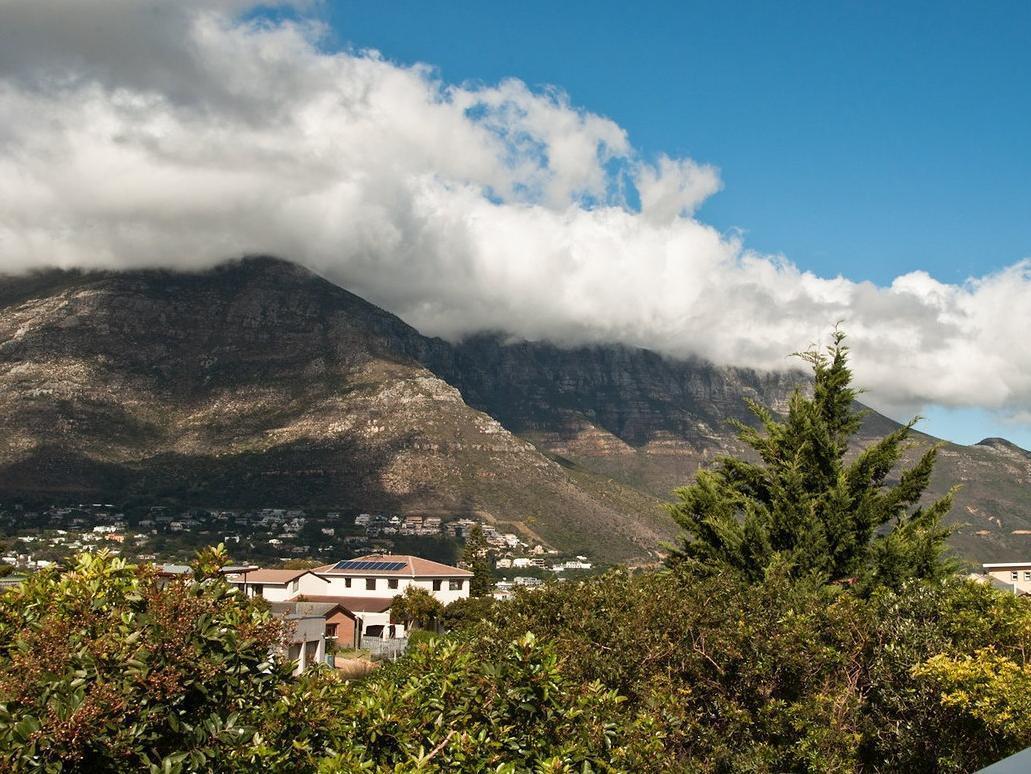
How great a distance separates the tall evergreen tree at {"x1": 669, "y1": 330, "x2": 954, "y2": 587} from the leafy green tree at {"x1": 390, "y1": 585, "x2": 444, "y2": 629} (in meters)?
42.5

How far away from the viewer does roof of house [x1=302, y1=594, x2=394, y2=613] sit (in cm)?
6856

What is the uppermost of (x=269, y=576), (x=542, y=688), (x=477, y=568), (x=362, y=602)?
(x=542, y=688)

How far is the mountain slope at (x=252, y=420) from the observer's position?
139625 millimetres

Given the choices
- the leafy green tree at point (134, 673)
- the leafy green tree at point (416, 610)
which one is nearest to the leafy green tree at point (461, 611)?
the leafy green tree at point (416, 610)

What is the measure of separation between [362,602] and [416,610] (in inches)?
374

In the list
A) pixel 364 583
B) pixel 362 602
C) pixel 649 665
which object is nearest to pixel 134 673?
pixel 649 665

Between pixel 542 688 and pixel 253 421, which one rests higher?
pixel 253 421

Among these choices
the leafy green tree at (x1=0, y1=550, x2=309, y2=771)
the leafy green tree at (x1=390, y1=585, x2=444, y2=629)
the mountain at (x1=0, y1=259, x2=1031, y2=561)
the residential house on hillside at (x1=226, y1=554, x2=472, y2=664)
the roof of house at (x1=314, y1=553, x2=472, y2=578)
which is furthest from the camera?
the mountain at (x1=0, y1=259, x2=1031, y2=561)

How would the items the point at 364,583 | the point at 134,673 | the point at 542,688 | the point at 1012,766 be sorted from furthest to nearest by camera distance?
the point at 364,583 → the point at 542,688 → the point at 134,673 → the point at 1012,766

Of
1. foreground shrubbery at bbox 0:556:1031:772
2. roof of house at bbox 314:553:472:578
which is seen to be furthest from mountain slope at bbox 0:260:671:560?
foreground shrubbery at bbox 0:556:1031:772

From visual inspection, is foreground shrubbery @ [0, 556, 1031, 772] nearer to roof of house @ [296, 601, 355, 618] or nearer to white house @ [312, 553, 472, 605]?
roof of house @ [296, 601, 355, 618]

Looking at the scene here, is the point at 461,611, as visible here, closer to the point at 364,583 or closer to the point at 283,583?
the point at 364,583

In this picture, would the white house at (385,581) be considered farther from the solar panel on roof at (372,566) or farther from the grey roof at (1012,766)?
the grey roof at (1012,766)

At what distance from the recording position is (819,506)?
21531 millimetres
